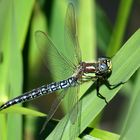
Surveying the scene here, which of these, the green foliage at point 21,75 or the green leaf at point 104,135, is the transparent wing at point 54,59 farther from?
the green leaf at point 104,135

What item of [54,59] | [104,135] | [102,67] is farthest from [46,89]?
[104,135]

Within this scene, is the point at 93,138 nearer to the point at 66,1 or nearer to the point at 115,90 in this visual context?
the point at 115,90

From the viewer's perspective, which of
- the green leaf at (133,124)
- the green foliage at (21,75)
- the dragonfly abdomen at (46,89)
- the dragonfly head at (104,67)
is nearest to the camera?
the green leaf at (133,124)

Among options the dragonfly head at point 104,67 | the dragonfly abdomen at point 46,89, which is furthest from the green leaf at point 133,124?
the dragonfly abdomen at point 46,89

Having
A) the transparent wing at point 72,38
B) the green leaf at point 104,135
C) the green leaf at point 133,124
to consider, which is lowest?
the green leaf at point 104,135

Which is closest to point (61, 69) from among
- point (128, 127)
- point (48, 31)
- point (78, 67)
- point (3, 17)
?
point (78, 67)

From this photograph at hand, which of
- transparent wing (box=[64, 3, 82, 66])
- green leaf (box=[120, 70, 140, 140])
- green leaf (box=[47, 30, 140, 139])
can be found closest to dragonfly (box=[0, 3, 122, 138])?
transparent wing (box=[64, 3, 82, 66])

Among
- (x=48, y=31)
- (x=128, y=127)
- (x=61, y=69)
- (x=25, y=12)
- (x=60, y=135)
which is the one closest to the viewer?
(x=128, y=127)
